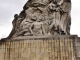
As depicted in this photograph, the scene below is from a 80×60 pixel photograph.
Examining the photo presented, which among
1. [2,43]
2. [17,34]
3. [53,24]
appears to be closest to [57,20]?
[53,24]

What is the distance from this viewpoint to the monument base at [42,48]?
31.7ft

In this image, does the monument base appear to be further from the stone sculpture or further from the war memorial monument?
the stone sculpture

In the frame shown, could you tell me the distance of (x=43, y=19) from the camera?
11.0m

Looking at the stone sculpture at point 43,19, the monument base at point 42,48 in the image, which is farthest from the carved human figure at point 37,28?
the monument base at point 42,48

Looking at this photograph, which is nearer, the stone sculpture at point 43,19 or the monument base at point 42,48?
the monument base at point 42,48

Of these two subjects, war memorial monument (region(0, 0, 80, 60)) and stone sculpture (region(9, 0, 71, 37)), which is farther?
stone sculpture (region(9, 0, 71, 37))

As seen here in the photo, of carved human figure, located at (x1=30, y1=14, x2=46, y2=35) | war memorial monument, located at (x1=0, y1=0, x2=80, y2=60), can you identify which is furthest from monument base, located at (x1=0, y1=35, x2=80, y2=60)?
carved human figure, located at (x1=30, y1=14, x2=46, y2=35)

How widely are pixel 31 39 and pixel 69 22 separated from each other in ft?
8.02

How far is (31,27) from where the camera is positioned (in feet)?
35.3

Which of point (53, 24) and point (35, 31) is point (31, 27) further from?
point (53, 24)

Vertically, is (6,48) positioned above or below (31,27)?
below

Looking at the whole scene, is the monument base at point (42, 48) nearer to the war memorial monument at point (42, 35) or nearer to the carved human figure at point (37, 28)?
the war memorial monument at point (42, 35)

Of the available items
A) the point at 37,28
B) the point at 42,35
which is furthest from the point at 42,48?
the point at 37,28

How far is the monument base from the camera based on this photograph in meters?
9.66
